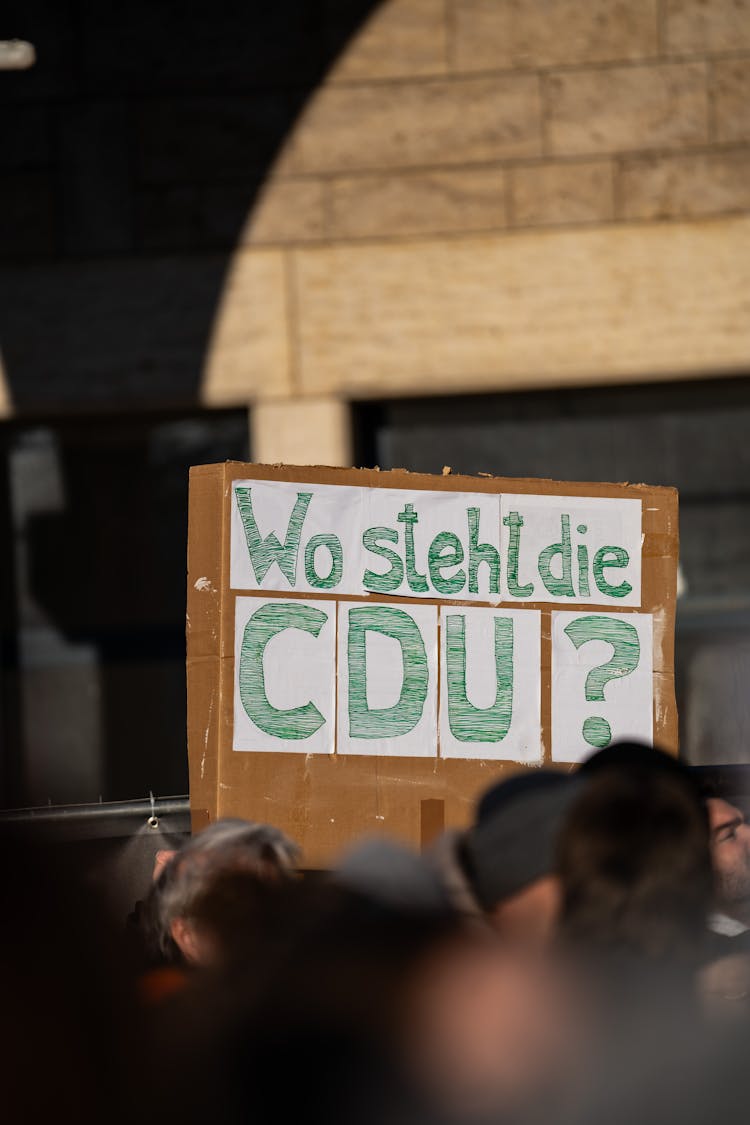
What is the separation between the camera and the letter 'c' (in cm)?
302

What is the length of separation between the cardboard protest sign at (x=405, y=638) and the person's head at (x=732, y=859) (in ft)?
1.30

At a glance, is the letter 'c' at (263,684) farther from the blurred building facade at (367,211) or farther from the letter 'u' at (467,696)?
the blurred building facade at (367,211)

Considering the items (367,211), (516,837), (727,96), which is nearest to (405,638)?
(516,837)

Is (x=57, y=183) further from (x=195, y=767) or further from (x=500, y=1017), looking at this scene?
(x=500, y=1017)

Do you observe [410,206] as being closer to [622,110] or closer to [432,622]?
[622,110]

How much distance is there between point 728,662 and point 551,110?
2184 mm

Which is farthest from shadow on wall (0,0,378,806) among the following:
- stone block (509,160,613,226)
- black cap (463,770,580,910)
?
black cap (463,770,580,910)

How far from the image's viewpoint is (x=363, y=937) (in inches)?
54.9

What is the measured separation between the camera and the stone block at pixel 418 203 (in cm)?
543

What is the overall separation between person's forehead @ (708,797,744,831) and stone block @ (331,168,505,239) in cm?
304

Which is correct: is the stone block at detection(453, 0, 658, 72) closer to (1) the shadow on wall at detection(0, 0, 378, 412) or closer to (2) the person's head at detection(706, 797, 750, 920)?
(1) the shadow on wall at detection(0, 0, 378, 412)

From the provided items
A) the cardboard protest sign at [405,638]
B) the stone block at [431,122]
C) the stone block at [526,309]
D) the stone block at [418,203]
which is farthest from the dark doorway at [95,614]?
the cardboard protest sign at [405,638]

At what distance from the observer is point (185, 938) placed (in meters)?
2.29

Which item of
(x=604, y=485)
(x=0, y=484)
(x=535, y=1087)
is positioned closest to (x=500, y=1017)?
(x=535, y=1087)
